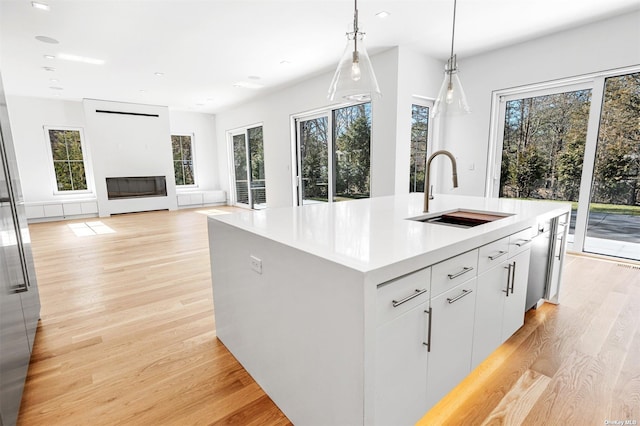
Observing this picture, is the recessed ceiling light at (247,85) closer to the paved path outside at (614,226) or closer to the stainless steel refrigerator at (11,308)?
the stainless steel refrigerator at (11,308)

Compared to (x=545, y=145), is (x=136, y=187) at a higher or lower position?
lower

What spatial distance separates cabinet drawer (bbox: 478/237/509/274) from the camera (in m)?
1.54

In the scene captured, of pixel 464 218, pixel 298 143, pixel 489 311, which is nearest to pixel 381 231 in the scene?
pixel 489 311

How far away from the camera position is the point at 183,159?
939cm

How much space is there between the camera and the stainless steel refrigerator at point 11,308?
4.56 ft

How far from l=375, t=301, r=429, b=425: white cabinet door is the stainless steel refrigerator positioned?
1.51 meters

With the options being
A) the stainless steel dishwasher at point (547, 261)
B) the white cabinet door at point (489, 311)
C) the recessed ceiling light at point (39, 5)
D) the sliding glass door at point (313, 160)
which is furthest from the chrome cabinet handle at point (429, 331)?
the sliding glass door at point (313, 160)

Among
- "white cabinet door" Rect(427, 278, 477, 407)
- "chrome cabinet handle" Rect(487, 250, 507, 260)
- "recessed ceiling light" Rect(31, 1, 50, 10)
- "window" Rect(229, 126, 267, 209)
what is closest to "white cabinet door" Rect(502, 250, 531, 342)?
"chrome cabinet handle" Rect(487, 250, 507, 260)

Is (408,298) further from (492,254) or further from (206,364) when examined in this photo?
(206,364)

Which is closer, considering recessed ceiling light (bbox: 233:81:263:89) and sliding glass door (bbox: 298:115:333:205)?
sliding glass door (bbox: 298:115:333:205)

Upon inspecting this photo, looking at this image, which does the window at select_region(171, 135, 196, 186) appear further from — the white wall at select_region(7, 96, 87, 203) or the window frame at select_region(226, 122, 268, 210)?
the white wall at select_region(7, 96, 87, 203)

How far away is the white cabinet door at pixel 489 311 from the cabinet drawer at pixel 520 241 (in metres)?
0.12

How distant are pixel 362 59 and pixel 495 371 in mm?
2024

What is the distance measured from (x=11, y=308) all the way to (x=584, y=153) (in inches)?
216
